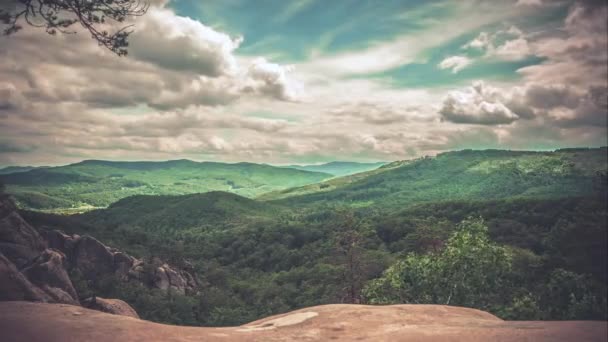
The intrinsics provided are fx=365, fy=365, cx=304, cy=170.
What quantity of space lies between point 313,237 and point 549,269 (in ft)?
519

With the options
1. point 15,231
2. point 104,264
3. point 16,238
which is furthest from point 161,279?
point 15,231

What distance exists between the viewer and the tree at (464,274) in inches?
1433

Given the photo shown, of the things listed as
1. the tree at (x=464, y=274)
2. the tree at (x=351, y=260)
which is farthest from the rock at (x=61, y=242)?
the tree at (x=464, y=274)

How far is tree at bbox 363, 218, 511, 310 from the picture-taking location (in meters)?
36.4

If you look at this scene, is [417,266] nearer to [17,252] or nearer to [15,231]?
[17,252]

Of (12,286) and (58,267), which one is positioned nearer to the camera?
(12,286)

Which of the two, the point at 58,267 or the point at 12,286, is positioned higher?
the point at 12,286

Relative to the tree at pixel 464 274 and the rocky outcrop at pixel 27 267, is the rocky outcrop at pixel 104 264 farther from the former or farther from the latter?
the tree at pixel 464 274

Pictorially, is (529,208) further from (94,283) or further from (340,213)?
(94,283)

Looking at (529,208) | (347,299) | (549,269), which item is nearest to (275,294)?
(347,299)

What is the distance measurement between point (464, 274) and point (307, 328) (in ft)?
87.2

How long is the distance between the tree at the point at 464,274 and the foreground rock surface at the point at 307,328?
67.8 ft

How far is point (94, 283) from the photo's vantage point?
88188mm

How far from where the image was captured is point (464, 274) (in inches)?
1443
